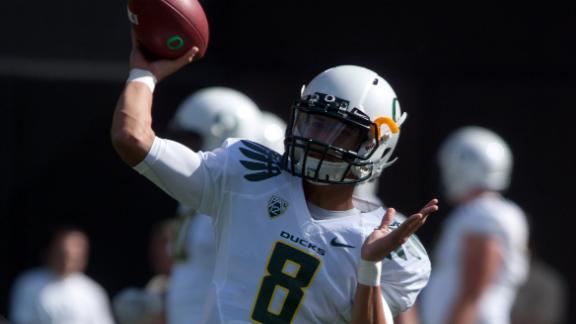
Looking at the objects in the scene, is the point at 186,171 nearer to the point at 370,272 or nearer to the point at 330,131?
the point at 330,131

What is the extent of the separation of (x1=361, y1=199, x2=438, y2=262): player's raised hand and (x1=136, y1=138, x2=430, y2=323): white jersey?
134 millimetres

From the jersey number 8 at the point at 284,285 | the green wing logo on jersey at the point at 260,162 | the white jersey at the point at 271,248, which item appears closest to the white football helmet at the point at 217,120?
the green wing logo on jersey at the point at 260,162

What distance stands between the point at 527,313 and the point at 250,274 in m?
5.38

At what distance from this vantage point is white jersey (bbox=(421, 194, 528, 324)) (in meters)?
6.60

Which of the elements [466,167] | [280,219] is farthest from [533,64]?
Answer: [280,219]

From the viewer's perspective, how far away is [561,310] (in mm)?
9398

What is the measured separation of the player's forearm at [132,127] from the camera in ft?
11.2

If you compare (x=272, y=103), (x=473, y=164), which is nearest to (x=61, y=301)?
(x=272, y=103)

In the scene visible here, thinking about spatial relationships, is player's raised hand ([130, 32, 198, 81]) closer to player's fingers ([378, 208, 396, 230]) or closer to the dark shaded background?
player's fingers ([378, 208, 396, 230])

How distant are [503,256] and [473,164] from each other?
73 cm

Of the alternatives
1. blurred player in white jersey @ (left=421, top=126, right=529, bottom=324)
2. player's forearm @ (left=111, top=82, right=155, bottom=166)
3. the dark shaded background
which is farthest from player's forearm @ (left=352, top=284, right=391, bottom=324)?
the dark shaded background

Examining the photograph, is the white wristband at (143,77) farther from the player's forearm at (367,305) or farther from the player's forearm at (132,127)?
the player's forearm at (367,305)

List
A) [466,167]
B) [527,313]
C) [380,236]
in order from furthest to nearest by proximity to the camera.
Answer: [527,313] < [466,167] < [380,236]

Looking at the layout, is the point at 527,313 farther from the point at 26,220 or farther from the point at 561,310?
the point at 26,220
